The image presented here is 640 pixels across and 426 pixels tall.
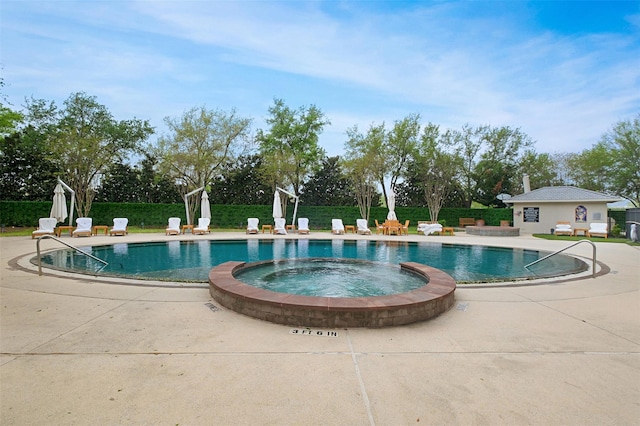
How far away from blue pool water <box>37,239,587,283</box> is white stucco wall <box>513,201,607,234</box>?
11324 millimetres

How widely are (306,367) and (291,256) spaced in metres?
7.84

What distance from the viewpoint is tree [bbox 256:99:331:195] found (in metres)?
24.3

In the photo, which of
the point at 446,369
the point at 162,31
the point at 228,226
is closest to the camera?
the point at 446,369

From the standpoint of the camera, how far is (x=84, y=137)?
65.9ft

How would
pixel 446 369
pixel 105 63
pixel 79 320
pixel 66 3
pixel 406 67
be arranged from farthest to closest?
1. pixel 406 67
2. pixel 105 63
3. pixel 66 3
4. pixel 79 320
5. pixel 446 369

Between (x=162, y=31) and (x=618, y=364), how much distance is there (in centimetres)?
1559

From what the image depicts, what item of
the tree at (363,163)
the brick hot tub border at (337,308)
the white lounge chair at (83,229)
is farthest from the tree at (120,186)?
the brick hot tub border at (337,308)

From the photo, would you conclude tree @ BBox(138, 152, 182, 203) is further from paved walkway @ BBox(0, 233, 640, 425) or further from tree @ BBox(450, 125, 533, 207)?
tree @ BBox(450, 125, 533, 207)

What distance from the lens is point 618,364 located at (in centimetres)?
287

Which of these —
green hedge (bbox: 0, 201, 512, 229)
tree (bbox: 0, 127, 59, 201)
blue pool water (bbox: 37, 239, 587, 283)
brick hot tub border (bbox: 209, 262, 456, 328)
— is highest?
tree (bbox: 0, 127, 59, 201)

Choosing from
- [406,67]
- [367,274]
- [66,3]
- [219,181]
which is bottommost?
[367,274]

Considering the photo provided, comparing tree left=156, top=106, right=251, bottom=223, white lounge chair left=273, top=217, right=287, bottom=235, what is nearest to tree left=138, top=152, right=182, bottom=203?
tree left=156, top=106, right=251, bottom=223

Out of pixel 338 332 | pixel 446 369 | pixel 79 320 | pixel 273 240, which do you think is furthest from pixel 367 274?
pixel 273 240

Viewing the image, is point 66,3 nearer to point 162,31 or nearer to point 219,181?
point 162,31
